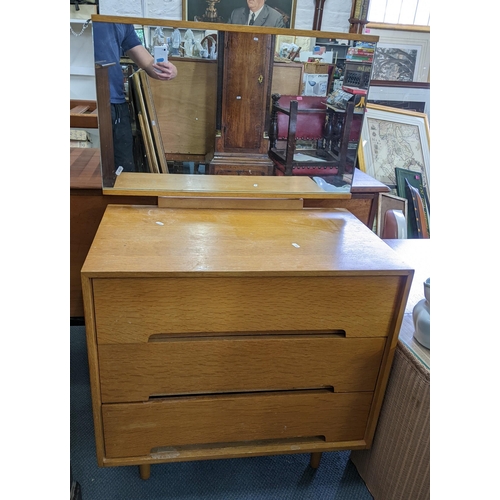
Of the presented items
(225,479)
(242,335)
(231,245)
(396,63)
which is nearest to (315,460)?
(225,479)

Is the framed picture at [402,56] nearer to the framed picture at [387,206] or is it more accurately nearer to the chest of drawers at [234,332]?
the framed picture at [387,206]

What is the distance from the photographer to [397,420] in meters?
0.95

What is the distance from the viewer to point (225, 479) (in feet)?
3.62

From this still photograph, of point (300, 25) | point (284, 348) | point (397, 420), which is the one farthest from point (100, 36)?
point (300, 25)

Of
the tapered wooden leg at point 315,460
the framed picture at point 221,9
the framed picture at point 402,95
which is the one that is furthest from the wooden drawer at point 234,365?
the framed picture at point 402,95

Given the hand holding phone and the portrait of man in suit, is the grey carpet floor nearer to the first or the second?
the hand holding phone

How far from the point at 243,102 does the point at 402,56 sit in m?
2.06

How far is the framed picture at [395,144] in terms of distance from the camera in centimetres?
206

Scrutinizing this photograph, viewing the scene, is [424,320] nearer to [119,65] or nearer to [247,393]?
[247,393]

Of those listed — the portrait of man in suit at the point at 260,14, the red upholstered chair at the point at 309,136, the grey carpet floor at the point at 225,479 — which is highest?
the portrait of man in suit at the point at 260,14

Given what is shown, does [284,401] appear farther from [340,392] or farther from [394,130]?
[394,130]

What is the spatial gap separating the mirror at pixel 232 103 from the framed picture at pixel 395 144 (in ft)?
3.38

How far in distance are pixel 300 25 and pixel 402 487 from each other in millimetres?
2218

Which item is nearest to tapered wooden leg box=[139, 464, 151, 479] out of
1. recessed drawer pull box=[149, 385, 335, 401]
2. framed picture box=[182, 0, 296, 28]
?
recessed drawer pull box=[149, 385, 335, 401]
